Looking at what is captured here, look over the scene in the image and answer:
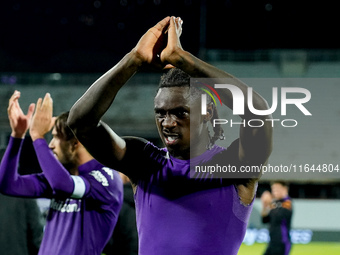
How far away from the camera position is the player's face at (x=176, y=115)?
223cm

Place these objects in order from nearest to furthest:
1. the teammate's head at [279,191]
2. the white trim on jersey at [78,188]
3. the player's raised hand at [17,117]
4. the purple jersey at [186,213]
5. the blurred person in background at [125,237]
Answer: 1. the purple jersey at [186,213]
2. the white trim on jersey at [78,188]
3. the player's raised hand at [17,117]
4. the blurred person in background at [125,237]
5. the teammate's head at [279,191]

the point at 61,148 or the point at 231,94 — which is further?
the point at 61,148

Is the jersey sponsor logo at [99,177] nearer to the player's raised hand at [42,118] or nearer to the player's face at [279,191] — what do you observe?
the player's raised hand at [42,118]

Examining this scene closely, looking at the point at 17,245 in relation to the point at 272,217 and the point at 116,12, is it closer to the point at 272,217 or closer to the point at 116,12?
the point at 272,217

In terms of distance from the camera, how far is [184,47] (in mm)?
20609

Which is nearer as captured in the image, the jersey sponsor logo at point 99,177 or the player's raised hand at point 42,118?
the player's raised hand at point 42,118

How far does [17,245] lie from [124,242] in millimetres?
1318

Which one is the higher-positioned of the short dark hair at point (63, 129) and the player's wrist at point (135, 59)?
the player's wrist at point (135, 59)

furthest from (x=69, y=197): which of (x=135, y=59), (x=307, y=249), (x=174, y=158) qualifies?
(x=307, y=249)

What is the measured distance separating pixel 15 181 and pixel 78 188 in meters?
0.51

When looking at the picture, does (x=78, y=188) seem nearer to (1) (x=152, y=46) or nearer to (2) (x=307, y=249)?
(1) (x=152, y=46)

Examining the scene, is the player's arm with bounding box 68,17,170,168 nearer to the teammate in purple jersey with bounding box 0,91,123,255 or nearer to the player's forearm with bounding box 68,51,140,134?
the player's forearm with bounding box 68,51,140,134

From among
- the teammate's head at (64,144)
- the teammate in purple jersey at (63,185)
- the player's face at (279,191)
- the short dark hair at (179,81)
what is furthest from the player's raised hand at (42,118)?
the player's face at (279,191)

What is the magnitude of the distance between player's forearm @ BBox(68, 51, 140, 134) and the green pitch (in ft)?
33.1
